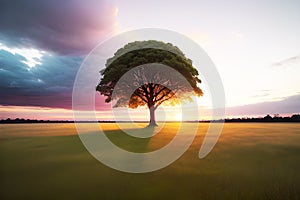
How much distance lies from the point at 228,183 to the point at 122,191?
124 inches

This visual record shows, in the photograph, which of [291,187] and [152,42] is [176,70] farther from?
[291,187]

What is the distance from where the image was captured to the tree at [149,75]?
27.9 meters

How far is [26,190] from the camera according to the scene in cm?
548

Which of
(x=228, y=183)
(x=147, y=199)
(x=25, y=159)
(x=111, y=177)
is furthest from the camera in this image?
(x=25, y=159)

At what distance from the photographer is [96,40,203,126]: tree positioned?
27941mm

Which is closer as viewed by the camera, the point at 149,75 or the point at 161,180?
the point at 161,180

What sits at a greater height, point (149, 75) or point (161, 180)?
point (149, 75)

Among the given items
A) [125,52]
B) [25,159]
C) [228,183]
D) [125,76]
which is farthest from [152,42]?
[228,183]

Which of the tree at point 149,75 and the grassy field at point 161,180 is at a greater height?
the tree at point 149,75

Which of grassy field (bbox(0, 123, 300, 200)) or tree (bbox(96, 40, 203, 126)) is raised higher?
tree (bbox(96, 40, 203, 126))

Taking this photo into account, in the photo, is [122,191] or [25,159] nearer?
[122,191]

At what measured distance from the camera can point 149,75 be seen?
29.2m

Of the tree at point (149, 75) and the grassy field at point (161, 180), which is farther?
the tree at point (149, 75)

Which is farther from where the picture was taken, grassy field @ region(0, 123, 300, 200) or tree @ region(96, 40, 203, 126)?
tree @ region(96, 40, 203, 126)
